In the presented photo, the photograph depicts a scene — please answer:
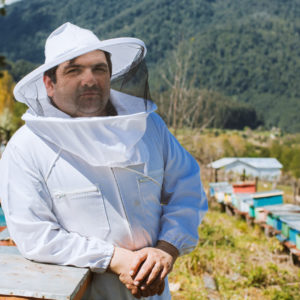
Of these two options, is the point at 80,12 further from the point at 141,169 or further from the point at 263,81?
the point at 263,81

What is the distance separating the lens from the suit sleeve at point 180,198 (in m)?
1.52

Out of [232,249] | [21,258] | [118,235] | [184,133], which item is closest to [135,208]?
[118,235]

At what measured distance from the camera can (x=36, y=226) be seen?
1275mm

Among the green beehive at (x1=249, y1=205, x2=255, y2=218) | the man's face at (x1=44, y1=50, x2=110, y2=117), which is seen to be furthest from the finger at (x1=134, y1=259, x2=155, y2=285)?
the green beehive at (x1=249, y1=205, x2=255, y2=218)

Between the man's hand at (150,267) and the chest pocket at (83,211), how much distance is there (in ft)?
0.55

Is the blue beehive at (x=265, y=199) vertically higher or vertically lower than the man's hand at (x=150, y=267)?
lower

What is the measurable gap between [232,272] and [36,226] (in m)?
3.81

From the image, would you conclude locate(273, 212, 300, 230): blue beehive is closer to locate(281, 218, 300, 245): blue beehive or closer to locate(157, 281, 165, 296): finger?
locate(281, 218, 300, 245): blue beehive

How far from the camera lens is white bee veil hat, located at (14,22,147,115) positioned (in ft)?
4.35

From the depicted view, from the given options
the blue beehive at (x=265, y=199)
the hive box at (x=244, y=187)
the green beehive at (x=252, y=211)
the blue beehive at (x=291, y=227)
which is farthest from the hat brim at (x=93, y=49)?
the hive box at (x=244, y=187)

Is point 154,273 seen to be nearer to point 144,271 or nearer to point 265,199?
point 144,271

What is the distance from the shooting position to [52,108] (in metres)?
1.42

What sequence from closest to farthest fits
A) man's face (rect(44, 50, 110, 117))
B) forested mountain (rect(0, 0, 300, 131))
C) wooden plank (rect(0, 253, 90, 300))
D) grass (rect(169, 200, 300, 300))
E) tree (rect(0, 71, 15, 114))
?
wooden plank (rect(0, 253, 90, 300)), man's face (rect(44, 50, 110, 117)), grass (rect(169, 200, 300, 300)), tree (rect(0, 71, 15, 114)), forested mountain (rect(0, 0, 300, 131))

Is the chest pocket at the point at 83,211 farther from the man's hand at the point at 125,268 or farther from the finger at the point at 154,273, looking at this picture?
the finger at the point at 154,273
